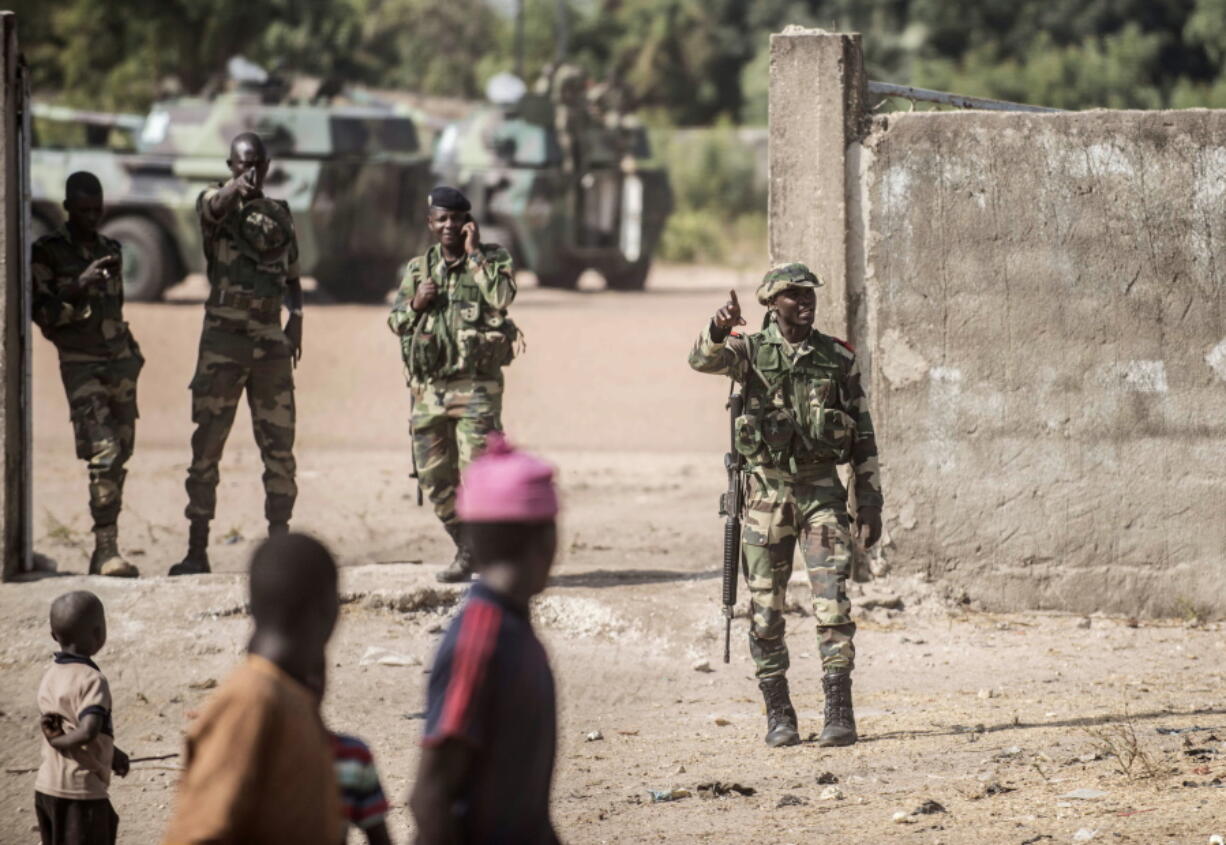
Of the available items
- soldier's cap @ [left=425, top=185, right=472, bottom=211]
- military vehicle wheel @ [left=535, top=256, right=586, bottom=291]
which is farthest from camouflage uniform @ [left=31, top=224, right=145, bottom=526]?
military vehicle wheel @ [left=535, top=256, right=586, bottom=291]

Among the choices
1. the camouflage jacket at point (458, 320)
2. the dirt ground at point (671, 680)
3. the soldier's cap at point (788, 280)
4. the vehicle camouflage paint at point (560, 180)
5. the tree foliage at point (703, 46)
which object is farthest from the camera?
the tree foliage at point (703, 46)

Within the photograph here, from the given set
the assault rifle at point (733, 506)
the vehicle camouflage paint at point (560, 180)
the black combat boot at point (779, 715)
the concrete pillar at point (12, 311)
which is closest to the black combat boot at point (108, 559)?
the concrete pillar at point (12, 311)

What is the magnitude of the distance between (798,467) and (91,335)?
3.36 metres

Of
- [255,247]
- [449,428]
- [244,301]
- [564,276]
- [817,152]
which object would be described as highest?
[817,152]

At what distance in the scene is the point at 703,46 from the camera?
146 ft

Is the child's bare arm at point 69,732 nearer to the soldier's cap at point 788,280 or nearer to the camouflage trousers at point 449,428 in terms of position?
the soldier's cap at point 788,280

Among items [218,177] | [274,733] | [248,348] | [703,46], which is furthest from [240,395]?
[703,46]

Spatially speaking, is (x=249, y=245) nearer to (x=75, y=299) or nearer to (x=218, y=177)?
(x=75, y=299)

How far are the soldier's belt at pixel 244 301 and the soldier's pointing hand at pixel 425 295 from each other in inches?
29.2

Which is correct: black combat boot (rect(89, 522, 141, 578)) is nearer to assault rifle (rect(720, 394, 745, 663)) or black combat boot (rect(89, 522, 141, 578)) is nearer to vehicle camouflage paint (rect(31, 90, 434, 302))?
assault rifle (rect(720, 394, 745, 663))

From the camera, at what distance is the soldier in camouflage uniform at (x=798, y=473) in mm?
5473

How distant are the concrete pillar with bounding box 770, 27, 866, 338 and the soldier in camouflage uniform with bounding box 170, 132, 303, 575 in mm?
2084

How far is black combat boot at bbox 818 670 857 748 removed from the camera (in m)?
5.50

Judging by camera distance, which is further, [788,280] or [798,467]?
[798,467]
